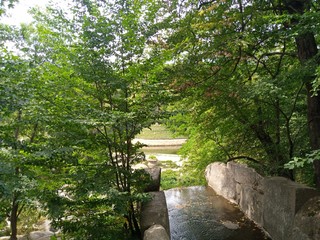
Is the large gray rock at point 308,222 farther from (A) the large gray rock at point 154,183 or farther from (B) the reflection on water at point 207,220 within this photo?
(A) the large gray rock at point 154,183

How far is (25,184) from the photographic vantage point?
3.26m

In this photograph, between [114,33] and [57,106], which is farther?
[114,33]

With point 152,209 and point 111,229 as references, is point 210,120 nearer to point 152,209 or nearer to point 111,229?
point 152,209

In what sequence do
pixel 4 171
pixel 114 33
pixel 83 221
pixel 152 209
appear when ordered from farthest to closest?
pixel 152 209 < pixel 114 33 < pixel 83 221 < pixel 4 171

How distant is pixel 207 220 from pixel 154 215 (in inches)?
63.5

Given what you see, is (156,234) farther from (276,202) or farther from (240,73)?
(240,73)

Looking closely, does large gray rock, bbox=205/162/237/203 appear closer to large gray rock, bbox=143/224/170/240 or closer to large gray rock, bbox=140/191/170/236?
large gray rock, bbox=140/191/170/236

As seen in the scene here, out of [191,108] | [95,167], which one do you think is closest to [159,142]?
[191,108]

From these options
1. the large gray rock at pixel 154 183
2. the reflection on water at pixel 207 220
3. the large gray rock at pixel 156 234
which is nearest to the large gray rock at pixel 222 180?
the reflection on water at pixel 207 220

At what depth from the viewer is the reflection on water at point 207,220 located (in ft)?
14.9

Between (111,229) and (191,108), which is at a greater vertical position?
(191,108)

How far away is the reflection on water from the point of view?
455 centimetres

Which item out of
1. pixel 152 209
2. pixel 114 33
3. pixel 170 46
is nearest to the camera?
pixel 114 33

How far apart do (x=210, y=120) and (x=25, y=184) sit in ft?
11.3
